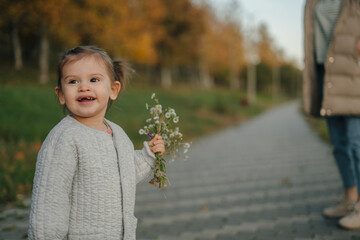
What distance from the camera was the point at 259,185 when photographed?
5.19 m

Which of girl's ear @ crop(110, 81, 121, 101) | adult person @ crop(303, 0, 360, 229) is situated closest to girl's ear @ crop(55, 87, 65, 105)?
girl's ear @ crop(110, 81, 121, 101)

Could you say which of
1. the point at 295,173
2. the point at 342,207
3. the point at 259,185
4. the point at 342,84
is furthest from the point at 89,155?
the point at 295,173

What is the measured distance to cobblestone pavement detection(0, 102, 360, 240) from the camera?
3350 millimetres


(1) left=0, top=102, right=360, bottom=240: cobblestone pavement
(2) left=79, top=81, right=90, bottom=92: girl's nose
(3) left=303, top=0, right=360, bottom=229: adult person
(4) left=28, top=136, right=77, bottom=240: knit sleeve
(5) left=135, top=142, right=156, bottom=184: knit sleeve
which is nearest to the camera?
(4) left=28, top=136, right=77, bottom=240: knit sleeve

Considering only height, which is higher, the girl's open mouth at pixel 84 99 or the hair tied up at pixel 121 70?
the hair tied up at pixel 121 70

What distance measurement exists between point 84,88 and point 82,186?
471 mm

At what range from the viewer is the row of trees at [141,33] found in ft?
54.8

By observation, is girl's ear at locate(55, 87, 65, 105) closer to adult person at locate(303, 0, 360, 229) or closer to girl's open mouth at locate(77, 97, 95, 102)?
girl's open mouth at locate(77, 97, 95, 102)

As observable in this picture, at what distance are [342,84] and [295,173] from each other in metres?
2.96

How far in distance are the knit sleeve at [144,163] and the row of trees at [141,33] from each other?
4.31ft

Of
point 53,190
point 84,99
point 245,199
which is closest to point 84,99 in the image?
point 84,99

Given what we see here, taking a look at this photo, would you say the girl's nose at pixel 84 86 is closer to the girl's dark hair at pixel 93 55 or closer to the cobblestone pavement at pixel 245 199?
the girl's dark hair at pixel 93 55

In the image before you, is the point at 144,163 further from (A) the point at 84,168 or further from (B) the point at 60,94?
(B) the point at 60,94

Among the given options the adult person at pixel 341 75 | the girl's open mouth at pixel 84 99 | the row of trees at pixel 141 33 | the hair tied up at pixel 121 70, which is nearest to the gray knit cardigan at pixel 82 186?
the girl's open mouth at pixel 84 99
